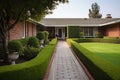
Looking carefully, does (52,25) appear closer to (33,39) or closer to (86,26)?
(86,26)

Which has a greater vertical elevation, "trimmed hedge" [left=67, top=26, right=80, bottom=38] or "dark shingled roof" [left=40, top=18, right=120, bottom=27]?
"dark shingled roof" [left=40, top=18, right=120, bottom=27]

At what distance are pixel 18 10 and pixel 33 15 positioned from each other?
1755 millimetres

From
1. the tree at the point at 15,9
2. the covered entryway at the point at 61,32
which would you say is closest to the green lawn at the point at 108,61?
the tree at the point at 15,9

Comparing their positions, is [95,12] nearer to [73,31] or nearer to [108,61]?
[73,31]

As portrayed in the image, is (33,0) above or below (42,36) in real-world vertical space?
above

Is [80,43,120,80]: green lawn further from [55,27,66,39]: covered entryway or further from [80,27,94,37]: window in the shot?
[55,27,66,39]: covered entryway

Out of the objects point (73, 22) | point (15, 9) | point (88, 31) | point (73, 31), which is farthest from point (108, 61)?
point (73, 22)

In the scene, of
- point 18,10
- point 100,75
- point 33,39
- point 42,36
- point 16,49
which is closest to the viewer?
point 100,75

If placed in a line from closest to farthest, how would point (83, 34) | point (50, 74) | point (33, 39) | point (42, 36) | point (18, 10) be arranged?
point (50, 74) < point (18, 10) < point (33, 39) < point (42, 36) < point (83, 34)

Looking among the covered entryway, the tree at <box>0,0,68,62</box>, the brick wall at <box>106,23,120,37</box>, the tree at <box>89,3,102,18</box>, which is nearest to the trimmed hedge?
the brick wall at <box>106,23,120,37</box>

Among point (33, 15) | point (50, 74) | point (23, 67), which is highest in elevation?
point (33, 15)

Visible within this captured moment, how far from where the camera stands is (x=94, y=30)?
44.7m

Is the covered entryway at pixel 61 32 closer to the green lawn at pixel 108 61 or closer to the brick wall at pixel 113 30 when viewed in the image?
the brick wall at pixel 113 30

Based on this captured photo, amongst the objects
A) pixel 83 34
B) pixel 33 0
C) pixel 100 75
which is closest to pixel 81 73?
pixel 100 75
